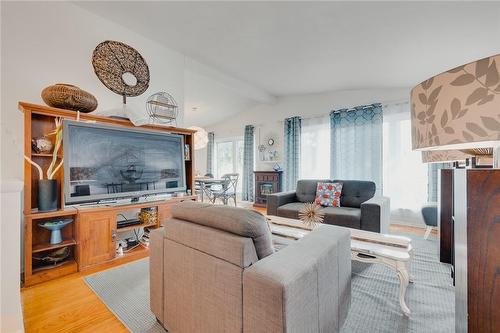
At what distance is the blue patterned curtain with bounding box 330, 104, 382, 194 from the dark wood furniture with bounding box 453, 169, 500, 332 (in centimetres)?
379

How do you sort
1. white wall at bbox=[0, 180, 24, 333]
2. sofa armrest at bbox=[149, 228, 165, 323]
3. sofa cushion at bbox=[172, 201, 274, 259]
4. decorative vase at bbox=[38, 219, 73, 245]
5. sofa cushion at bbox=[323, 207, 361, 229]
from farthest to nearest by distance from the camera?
sofa cushion at bbox=[323, 207, 361, 229]
decorative vase at bbox=[38, 219, 73, 245]
sofa armrest at bbox=[149, 228, 165, 323]
white wall at bbox=[0, 180, 24, 333]
sofa cushion at bbox=[172, 201, 274, 259]

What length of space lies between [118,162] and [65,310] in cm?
139

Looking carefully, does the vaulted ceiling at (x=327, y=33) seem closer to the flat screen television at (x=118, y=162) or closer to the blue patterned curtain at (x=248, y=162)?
the flat screen television at (x=118, y=162)

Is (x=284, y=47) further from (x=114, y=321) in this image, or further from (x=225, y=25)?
(x=114, y=321)

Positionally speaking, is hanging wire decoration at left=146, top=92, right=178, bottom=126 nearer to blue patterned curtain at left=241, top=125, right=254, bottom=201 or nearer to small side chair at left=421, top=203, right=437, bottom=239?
blue patterned curtain at left=241, top=125, right=254, bottom=201

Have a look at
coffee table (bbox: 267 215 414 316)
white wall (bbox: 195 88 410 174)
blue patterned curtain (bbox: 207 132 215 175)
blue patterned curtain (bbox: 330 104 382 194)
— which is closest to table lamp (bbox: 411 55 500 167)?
coffee table (bbox: 267 215 414 316)

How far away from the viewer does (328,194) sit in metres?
3.40

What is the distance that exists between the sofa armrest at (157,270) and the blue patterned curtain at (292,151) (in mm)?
4086

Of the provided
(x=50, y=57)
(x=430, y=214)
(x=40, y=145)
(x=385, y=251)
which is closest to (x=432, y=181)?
(x=430, y=214)

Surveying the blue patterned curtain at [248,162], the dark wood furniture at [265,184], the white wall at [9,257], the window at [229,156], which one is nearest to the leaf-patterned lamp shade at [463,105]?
the white wall at [9,257]

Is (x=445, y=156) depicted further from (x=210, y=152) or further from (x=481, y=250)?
(x=210, y=152)

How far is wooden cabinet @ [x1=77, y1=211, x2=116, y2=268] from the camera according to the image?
214 centimetres

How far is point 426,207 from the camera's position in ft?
9.54

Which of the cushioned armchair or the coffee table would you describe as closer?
the cushioned armchair
